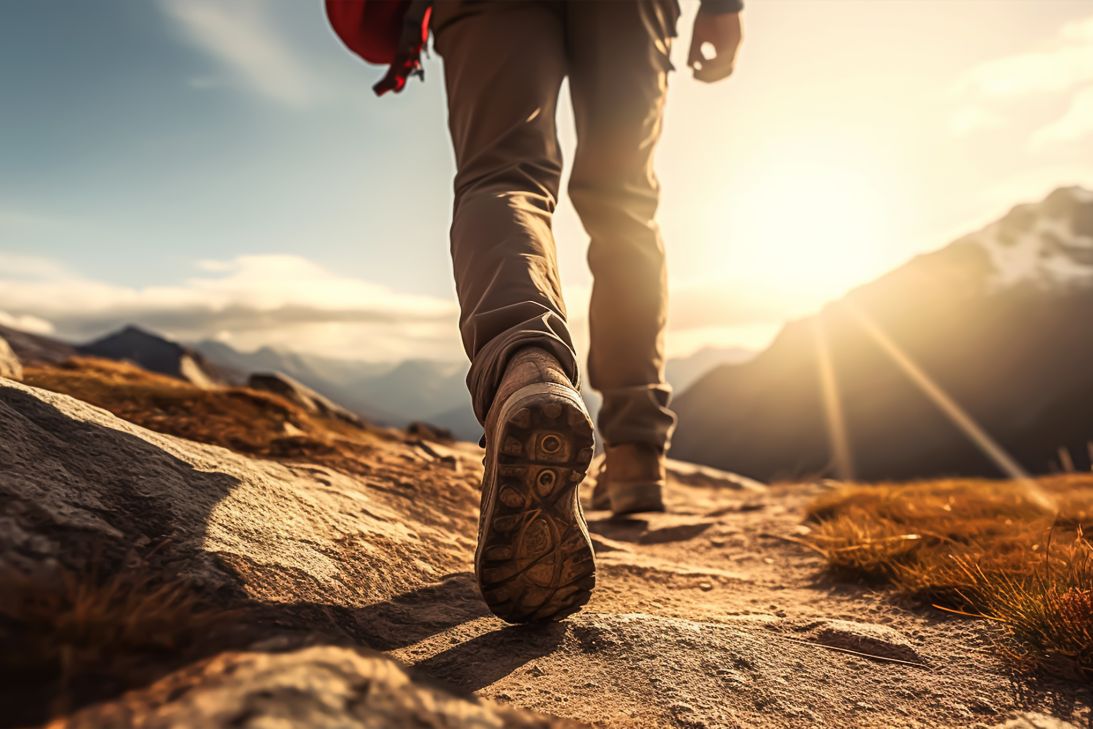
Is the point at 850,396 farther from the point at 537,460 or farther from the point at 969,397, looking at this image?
the point at 537,460

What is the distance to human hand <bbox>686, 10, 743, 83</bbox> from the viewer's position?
6.93 ft

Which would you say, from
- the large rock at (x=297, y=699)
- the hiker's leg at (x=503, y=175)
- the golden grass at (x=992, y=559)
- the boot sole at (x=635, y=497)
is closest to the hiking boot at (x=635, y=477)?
the boot sole at (x=635, y=497)

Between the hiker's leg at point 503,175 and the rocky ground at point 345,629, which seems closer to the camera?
the rocky ground at point 345,629

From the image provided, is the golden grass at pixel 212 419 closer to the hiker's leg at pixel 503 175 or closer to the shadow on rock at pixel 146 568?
the shadow on rock at pixel 146 568

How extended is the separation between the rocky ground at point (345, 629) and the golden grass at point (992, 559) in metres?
0.06

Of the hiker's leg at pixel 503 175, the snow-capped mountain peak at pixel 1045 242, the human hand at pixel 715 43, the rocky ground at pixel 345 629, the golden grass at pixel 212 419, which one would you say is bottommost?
the rocky ground at pixel 345 629

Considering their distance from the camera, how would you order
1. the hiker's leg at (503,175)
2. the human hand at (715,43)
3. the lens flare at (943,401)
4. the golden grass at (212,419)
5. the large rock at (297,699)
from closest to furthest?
the large rock at (297,699)
the hiker's leg at (503,175)
the golden grass at (212,419)
the human hand at (715,43)
the lens flare at (943,401)

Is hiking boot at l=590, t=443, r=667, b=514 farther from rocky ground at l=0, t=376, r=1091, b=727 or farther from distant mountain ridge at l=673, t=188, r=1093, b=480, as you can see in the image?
distant mountain ridge at l=673, t=188, r=1093, b=480

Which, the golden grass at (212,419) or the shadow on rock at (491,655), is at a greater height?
the golden grass at (212,419)

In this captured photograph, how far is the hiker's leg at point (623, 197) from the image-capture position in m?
1.75

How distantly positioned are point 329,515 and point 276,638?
79 centimetres

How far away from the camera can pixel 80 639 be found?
0.52 m

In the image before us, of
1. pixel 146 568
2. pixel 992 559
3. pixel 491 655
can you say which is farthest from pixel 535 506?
pixel 992 559

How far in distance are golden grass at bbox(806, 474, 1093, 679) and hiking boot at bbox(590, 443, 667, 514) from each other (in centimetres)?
55
